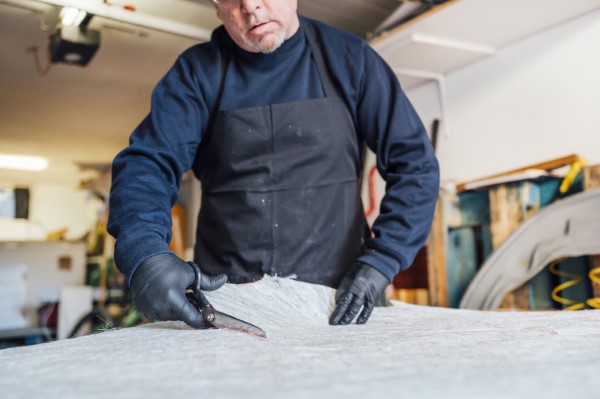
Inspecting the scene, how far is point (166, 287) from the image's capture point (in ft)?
3.06

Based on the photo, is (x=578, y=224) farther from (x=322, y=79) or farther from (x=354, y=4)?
(x=354, y=4)

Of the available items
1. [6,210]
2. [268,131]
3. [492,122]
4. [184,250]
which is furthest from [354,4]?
[6,210]

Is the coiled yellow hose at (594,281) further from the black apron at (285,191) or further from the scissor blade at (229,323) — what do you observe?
the scissor blade at (229,323)

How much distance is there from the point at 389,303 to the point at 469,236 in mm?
1426

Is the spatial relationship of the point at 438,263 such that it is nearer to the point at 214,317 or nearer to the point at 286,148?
the point at 286,148

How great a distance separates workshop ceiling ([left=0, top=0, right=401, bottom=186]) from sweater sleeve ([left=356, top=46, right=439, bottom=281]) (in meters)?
1.72

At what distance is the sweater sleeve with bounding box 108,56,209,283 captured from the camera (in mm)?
1049

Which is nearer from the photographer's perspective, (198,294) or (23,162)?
(198,294)

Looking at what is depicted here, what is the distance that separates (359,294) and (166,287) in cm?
41

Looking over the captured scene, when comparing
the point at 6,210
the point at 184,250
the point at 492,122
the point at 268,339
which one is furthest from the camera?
the point at 6,210

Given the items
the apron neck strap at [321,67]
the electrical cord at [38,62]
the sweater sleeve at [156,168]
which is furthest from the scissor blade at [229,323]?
the electrical cord at [38,62]

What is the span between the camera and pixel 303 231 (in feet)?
4.54

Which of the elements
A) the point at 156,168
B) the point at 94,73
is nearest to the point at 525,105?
the point at 156,168

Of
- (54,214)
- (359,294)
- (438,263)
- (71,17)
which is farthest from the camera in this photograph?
(54,214)
